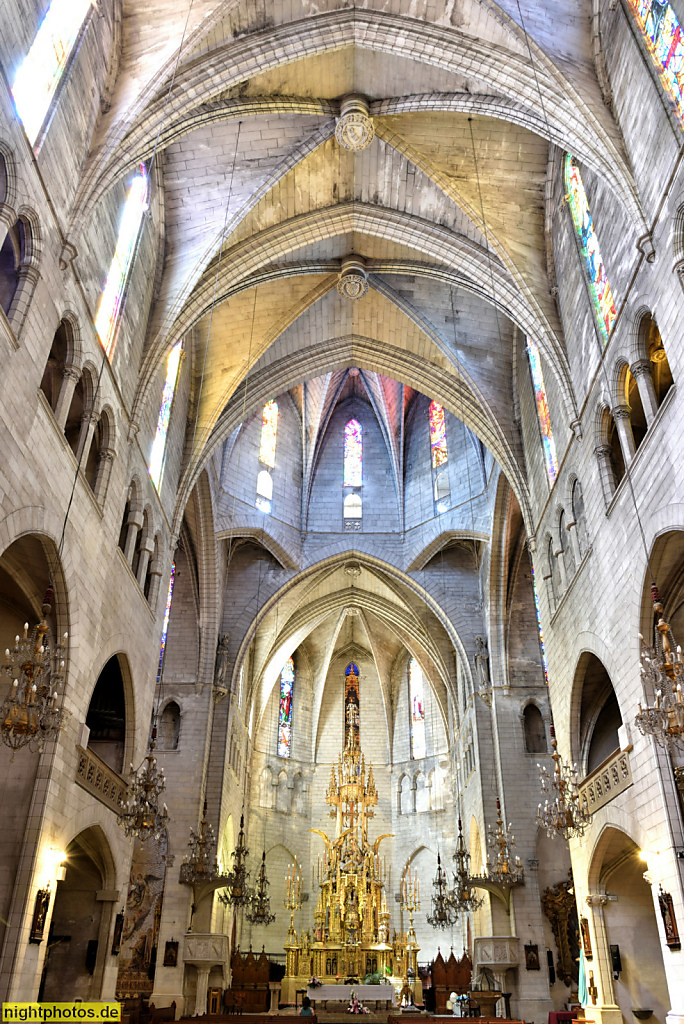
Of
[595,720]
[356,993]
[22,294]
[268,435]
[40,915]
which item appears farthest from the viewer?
[268,435]

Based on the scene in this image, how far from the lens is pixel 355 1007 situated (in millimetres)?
19703

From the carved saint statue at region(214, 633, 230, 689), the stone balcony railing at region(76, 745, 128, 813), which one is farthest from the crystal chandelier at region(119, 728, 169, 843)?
the carved saint statue at region(214, 633, 230, 689)

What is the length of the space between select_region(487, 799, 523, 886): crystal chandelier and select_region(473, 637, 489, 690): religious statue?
427 centimetres

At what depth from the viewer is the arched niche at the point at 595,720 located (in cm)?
1549

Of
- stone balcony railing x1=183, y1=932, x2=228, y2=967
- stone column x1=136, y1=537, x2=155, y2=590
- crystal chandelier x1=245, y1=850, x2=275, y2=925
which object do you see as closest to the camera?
stone column x1=136, y1=537, x2=155, y2=590

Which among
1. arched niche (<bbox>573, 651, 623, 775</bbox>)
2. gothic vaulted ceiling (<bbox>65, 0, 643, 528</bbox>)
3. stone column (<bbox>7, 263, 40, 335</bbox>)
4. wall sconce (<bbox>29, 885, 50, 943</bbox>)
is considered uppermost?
gothic vaulted ceiling (<bbox>65, 0, 643, 528</bbox>)

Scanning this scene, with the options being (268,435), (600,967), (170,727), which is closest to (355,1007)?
(600,967)

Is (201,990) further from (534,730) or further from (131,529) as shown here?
(131,529)

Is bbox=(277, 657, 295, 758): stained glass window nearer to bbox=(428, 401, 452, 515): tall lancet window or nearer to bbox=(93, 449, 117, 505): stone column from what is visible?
bbox=(428, 401, 452, 515): tall lancet window

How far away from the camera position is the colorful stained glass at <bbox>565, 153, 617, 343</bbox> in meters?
13.4

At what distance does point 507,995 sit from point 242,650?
1190cm

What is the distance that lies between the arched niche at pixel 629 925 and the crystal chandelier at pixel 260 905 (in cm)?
1563

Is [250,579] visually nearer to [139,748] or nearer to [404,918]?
[139,748]

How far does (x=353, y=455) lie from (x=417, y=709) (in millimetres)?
11240
